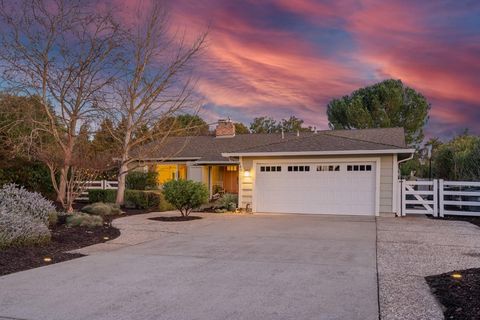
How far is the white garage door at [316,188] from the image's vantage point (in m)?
15.0

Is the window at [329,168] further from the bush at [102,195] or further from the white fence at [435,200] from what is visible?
the bush at [102,195]

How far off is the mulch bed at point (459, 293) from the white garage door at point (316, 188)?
8830 millimetres

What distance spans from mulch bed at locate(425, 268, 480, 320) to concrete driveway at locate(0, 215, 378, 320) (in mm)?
750

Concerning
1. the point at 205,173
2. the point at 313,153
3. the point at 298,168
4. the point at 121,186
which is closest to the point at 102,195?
the point at 121,186

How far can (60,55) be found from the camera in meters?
16.1

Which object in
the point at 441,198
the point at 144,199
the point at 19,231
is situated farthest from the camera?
the point at 144,199

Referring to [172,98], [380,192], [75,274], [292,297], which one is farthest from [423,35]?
[75,274]

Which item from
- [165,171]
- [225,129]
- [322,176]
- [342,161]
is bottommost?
[322,176]

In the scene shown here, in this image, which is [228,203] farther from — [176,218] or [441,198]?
[441,198]

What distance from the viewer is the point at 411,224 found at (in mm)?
12711

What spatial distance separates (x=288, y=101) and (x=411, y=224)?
1194cm

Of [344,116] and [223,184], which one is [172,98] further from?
[344,116]

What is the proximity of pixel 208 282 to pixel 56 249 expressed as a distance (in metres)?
3.97

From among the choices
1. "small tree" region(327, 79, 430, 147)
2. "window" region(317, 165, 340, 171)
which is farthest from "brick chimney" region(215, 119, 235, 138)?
"small tree" region(327, 79, 430, 147)
